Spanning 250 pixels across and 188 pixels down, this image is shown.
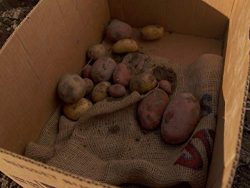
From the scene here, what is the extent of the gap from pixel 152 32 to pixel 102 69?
0.33m

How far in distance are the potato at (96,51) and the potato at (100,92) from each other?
0.18 metres

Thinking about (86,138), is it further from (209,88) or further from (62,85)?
(209,88)

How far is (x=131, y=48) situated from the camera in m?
1.32

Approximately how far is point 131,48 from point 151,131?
0.40m

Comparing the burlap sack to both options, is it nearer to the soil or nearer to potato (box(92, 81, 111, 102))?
potato (box(92, 81, 111, 102))

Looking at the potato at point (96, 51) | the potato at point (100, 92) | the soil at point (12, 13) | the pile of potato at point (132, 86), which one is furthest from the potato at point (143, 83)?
the soil at point (12, 13)

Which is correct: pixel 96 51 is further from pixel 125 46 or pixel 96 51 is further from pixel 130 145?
pixel 130 145

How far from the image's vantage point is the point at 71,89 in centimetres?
112

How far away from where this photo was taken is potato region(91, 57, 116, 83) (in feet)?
3.98

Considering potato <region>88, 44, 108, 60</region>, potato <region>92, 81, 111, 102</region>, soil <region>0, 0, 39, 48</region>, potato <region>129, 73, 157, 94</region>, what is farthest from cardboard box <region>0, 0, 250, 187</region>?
soil <region>0, 0, 39, 48</region>

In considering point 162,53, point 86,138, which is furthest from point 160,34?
point 86,138

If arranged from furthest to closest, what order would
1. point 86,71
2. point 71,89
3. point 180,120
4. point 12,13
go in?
point 12,13 < point 86,71 < point 71,89 < point 180,120

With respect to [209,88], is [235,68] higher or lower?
higher

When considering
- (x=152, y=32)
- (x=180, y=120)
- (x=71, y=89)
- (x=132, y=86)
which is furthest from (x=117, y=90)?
(x=152, y=32)
